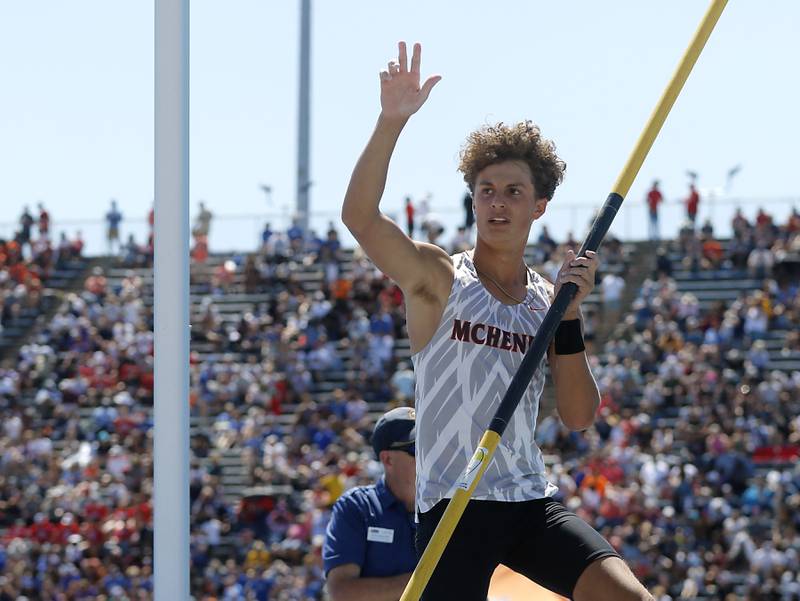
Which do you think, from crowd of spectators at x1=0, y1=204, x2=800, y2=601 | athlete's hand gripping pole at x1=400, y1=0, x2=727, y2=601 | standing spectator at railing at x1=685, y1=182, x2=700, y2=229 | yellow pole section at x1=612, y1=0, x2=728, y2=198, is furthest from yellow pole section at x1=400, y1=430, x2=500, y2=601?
standing spectator at railing at x1=685, y1=182, x2=700, y2=229

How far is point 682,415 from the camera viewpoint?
18.7 metres

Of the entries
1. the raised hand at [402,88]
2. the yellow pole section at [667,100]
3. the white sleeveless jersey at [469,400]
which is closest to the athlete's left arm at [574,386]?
the white sleeveless jersey at [469,400]

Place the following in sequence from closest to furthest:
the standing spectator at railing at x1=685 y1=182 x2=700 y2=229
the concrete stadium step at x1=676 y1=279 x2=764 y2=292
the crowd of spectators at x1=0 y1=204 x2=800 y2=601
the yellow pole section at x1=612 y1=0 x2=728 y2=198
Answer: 1. the yellow pole section at x1=612 y1=0 x2=728 y2=198
2. the crowd of spectators at x1=0 y1=204 x2=800 y2=601
3. the concrete stadium step at x1=676 y1=279 x2=764 y2=292
4. the standing spectator at railing at x1=685 y1=182 x2=700 y2=229

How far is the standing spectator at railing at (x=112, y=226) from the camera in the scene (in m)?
28.7

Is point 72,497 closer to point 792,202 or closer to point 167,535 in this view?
point 792,202

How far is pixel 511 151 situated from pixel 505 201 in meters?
0.18

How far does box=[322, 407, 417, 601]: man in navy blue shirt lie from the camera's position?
210 inches

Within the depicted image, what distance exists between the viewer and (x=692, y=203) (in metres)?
24.1

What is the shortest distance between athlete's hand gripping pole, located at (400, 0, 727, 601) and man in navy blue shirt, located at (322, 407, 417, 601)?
133cm

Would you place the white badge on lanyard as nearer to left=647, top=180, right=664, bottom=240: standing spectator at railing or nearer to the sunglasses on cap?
the sunglasses on cap

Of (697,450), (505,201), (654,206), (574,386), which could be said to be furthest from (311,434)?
(505,201)

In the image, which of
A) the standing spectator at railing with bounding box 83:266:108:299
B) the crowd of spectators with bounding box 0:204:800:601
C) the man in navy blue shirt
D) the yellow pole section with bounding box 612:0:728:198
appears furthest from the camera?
the standing spectator at railing with bounding box 83:266:108:299

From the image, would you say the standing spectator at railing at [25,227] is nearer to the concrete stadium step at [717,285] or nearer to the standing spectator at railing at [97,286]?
the standing spectator at railing at [97,286]

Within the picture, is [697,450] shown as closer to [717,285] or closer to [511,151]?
[717,285]
